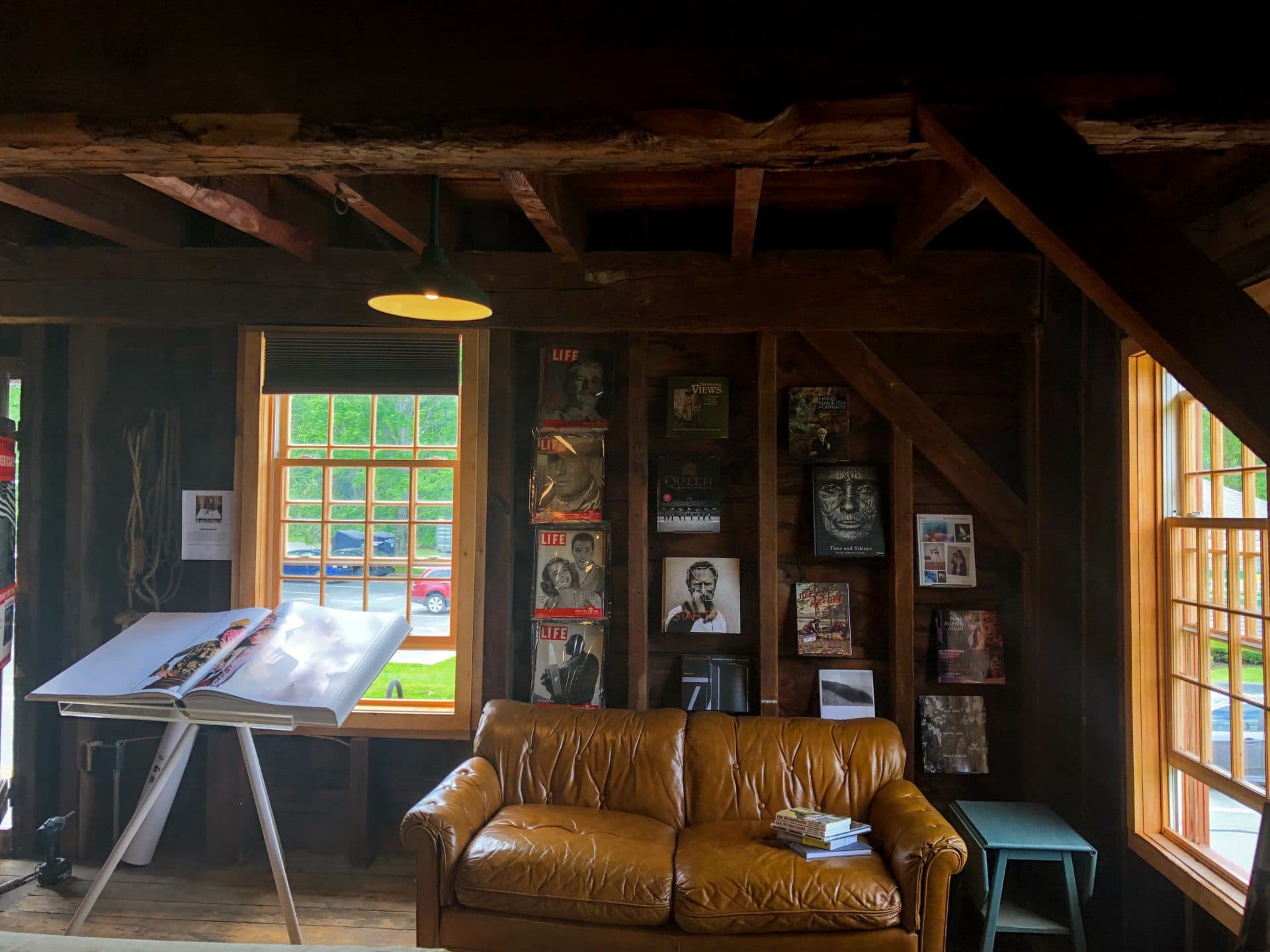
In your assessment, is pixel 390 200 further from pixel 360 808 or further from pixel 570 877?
pixel 360 808

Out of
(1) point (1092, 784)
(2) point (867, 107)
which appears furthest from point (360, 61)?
(1) point (1092, 784)

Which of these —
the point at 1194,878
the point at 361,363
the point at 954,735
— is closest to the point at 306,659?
the point at 361,363

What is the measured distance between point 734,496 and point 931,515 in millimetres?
922

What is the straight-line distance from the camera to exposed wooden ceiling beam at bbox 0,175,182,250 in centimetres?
309

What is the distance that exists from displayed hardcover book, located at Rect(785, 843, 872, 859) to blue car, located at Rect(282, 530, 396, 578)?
231cm

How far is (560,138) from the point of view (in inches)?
67.4

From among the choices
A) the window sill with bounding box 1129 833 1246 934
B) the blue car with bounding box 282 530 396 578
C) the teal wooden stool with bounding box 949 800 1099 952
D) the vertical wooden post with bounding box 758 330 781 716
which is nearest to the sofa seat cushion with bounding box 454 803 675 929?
the vertical wooden post with bounding box 758 330 781 716

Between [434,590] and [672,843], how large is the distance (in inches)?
69.9

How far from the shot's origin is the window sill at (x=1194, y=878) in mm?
2652

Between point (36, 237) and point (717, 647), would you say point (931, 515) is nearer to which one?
point (717, 647)

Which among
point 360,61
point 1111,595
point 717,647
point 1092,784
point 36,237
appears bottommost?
point 1092,784

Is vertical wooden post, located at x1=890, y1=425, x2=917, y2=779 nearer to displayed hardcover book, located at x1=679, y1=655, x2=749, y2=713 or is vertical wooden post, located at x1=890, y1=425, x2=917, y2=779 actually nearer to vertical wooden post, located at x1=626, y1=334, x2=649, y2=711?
displayed hardcover book, located at x1=679, y1=655, x2=749, y2=713

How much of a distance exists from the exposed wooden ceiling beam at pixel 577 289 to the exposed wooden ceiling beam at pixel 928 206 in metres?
0.21

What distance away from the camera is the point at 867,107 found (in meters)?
1.64
